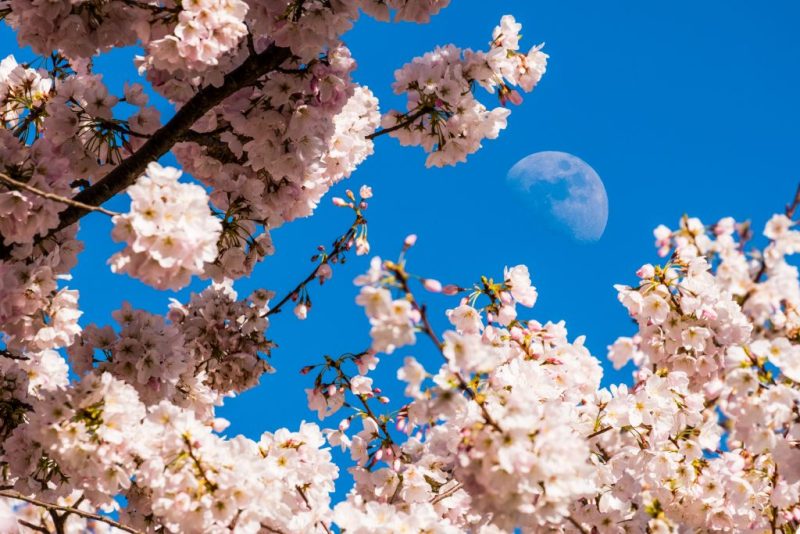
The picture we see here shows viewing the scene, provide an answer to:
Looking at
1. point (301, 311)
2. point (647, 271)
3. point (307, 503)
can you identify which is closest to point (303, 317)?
point (301, 311)

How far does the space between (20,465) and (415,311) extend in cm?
292

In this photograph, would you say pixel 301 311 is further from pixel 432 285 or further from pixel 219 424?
pixel 432 285

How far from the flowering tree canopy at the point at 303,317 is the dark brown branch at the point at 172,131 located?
0.5 inches

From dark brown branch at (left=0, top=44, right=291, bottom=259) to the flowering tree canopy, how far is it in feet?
0.04

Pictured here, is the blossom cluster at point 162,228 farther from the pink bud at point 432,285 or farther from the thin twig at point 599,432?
the thin twig at point 599,432

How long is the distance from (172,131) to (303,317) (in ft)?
6.67

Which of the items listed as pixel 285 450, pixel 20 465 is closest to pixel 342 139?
pixel 285 450

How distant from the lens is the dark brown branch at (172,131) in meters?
4.70

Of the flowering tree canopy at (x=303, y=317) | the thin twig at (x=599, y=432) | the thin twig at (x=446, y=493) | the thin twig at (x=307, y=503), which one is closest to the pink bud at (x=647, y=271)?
the flowering tree canopy at (x=303, y=317)

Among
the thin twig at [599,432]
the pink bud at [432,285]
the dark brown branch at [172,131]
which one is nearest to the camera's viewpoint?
the pink bud at [432,285]

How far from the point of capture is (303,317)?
6.29m

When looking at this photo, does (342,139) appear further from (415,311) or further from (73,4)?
(415,311)

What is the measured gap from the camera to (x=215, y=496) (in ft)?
11.3

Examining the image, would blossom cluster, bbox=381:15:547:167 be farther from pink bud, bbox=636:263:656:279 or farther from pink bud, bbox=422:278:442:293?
pink bud, bbox=422:278:442:293
